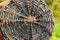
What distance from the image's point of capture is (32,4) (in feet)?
13.5

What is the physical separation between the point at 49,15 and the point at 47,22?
10 centimetres

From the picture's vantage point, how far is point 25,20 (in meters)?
4.01

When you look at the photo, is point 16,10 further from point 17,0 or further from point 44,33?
point 44,33

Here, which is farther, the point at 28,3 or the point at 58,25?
the point at 58,25

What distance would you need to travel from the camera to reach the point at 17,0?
4.09 meters

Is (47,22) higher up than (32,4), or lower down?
lower down

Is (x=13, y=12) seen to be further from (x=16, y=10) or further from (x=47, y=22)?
(x=47, y=22)

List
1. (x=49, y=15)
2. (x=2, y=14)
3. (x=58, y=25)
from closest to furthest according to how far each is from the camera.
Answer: (x=2, y=14), (x=49, y=15), (x=58, y=25)

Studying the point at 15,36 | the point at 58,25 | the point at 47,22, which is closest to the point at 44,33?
the point at 47,22

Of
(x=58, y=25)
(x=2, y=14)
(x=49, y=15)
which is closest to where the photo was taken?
(x=2, y=14)

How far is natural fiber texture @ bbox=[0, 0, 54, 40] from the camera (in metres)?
3.95

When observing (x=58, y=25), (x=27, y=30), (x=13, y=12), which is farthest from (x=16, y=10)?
(x=58, y=25)

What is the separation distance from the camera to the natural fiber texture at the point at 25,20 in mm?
3953

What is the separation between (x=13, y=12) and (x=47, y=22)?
0.51m
